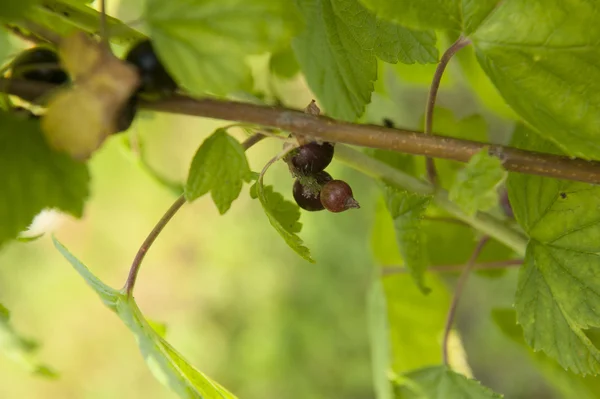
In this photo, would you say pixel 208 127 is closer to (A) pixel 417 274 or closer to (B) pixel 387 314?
(B) pixel 387 314

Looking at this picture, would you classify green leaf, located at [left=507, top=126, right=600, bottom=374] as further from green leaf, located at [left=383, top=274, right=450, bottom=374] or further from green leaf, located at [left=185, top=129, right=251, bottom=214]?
green leaf, located at [left=383, top=274, right=450, bottom=374]

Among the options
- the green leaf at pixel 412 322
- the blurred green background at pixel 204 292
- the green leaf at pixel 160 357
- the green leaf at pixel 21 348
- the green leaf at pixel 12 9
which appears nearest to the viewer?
the green leaf at pixel 12 9

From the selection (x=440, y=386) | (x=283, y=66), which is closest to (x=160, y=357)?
(x=440, y=386)

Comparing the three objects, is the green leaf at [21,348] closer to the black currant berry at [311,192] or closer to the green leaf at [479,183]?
the black currant berry at [311,192]

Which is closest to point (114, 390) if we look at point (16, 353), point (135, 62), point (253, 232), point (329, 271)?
point (253, 232)

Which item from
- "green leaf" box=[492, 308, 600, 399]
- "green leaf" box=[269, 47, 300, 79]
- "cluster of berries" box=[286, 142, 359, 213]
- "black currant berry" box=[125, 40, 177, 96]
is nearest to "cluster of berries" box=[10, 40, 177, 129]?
"black currant berry" box=[125, 40, 177, 96]

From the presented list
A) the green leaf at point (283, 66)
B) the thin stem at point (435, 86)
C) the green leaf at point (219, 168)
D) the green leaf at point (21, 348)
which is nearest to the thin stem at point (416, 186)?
the thin stem at point (435, 86)
